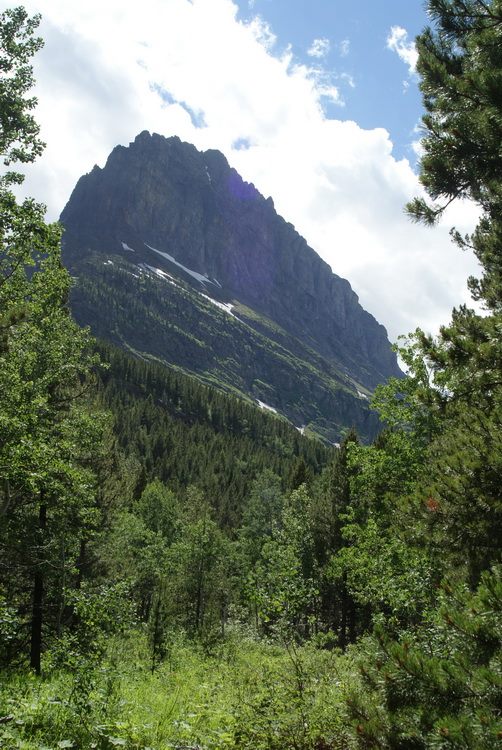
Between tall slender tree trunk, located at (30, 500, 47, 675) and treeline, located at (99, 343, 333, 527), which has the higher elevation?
tall slender tree trunk, located at (30, 500, 47, 675)

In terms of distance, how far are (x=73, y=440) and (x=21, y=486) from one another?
313 cm

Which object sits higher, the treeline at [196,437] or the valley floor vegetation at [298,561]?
the valley floor vegetation at [298,561]

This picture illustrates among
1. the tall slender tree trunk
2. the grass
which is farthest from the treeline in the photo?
the grass

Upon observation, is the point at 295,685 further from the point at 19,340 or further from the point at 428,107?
the point at 428,107

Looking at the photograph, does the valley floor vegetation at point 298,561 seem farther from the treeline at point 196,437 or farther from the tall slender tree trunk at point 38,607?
the treeline at point 196,437

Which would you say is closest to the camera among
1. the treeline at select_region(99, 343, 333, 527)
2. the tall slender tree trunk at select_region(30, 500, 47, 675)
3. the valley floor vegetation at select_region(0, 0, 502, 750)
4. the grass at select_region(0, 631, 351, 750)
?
the valley floor vegetation at select_region(0, 0, 502, 750)

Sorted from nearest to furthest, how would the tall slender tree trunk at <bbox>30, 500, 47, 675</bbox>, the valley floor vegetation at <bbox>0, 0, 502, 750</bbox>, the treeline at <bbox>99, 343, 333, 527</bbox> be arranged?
the valley floor vegetation at <bbox>0, 0, 502, 750</bbox> → the tall slender tree trunk at <bbox>30, 500, 47, 675</bbox> → the treeline at <bbox>99, 343, 333, 527</bbox>

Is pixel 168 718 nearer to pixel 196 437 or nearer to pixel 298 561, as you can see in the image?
pixel 298 561

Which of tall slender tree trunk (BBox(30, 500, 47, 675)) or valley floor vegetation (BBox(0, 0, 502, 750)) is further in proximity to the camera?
tall slender tree trunk (BBox(30, 500, 47, 675))

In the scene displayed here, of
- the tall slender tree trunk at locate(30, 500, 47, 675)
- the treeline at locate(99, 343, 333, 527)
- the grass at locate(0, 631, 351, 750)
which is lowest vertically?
the treeline at locate(99, 343, 333, 527)

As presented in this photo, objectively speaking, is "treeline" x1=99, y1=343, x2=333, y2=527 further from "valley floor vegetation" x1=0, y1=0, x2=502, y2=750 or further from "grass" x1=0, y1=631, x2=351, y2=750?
"grass" x1=0, y1=631, x2=351, y2=750

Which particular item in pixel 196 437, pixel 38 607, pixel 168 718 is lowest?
pixel 196 437

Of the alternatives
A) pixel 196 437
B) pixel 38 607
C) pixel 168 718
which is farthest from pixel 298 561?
pixel 196 437

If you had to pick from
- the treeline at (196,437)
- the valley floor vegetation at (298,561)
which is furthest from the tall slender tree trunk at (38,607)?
the treeline at (196,437)
